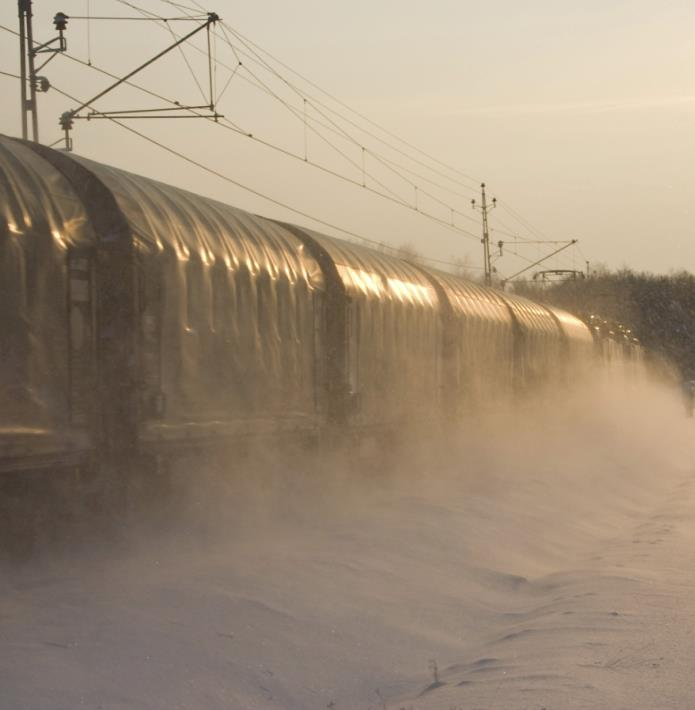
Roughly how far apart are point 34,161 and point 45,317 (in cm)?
137

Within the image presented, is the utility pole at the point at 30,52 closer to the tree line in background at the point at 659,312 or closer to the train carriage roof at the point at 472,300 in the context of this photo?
the train carriage roof at the point at 472,300

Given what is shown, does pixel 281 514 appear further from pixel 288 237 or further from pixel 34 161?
pixel 34 161

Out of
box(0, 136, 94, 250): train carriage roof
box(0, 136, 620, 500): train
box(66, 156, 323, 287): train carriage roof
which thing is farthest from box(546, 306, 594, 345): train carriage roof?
box(0, 136, 94, 250): train carriage roof

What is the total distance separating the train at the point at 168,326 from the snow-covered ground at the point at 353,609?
2.70 feet

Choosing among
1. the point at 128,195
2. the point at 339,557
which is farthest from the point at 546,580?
the point at 128,195

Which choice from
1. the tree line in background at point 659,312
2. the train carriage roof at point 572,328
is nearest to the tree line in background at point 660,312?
the tree line in background at point 659,312

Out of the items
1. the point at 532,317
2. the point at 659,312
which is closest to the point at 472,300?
the point at 532,317

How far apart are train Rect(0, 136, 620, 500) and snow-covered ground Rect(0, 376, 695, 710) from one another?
82 cm

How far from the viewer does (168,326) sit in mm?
8805

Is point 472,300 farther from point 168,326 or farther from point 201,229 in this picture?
point 168,326

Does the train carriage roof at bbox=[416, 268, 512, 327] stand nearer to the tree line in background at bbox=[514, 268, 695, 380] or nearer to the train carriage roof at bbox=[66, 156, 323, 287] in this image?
the train carriage roof at bbox=[66, 156, 323, 287]

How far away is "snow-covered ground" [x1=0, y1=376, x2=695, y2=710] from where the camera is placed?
18.2 ft

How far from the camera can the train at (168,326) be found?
7.29 meters

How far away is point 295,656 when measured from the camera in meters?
6.36
